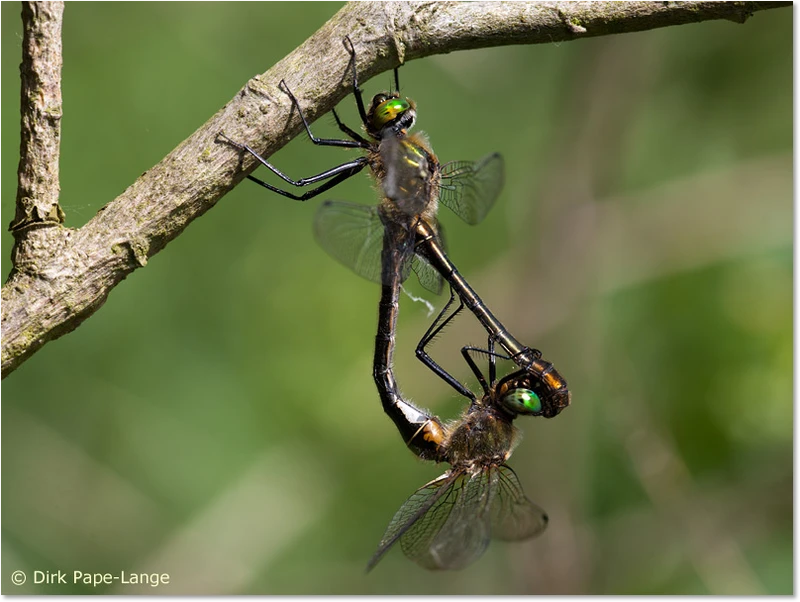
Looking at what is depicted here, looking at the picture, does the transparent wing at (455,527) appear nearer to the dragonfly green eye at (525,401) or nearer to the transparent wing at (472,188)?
the dragonfly green eye at (525,401)

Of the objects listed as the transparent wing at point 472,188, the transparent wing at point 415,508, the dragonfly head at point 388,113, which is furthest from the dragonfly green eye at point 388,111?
the transparent wing at point 415,508

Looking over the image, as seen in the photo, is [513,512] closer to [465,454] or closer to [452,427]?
[465,454]

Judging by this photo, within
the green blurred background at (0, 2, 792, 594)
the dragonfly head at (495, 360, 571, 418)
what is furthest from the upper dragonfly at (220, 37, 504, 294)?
the green blurred background at (0, 2, 792, 594)

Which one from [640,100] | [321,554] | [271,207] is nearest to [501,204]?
[640,100]

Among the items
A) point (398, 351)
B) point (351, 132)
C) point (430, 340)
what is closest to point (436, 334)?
point (430, 340)

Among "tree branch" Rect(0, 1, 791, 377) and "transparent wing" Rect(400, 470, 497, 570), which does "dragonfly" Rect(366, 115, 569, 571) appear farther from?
"tree branch" Rect(0, 1, 791, 377)

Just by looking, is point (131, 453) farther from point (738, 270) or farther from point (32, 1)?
point (738, 270)
